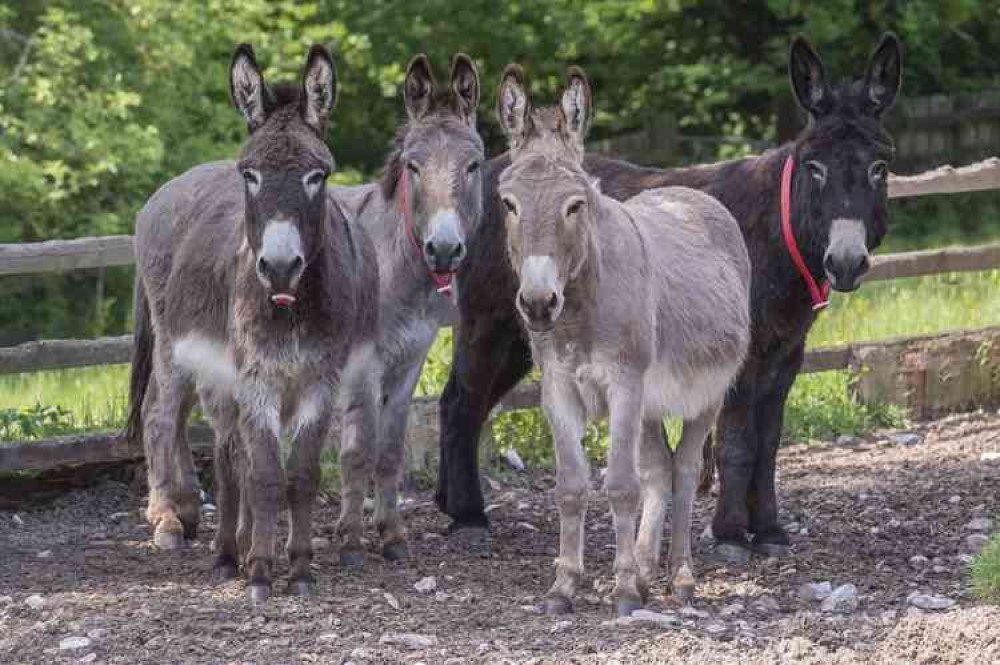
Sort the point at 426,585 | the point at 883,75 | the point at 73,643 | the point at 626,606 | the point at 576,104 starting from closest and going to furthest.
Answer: the point at 73,643
the point at 626,606
the point at 576,104
the point at 426,585
the point at 883,75

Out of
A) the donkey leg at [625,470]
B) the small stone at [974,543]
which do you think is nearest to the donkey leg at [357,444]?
the donkey leg at [625,470]

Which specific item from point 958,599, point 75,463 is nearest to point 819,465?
point 958,599

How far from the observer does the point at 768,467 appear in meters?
7.44

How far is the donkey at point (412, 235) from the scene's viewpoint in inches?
280

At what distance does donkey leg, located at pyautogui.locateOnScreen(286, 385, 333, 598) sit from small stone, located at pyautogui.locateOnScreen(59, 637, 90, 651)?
3.30 ft

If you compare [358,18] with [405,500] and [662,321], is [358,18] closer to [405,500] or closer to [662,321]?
[405,500]

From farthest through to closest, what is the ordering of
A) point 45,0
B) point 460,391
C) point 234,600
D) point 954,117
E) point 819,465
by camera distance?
point 954,117 < point 45,0 < point 819,465 < point 460,391 < point 234,600

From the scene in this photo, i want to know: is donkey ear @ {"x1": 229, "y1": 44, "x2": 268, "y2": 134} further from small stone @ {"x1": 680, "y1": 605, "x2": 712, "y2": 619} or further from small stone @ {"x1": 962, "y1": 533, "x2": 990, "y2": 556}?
small stone @ {"x1": 962, "y1": 533, "x2": 990, "y2": 556}

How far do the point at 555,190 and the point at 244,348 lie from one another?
1342mm

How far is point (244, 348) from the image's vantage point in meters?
6.34

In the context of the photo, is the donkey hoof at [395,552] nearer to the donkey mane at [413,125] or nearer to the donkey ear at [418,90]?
the donkey mane at [413,125]

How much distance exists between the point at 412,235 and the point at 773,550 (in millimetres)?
2012

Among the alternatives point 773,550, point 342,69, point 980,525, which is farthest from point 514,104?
point 342,69

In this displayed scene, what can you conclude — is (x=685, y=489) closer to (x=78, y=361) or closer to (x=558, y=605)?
(x=558, y=605)
